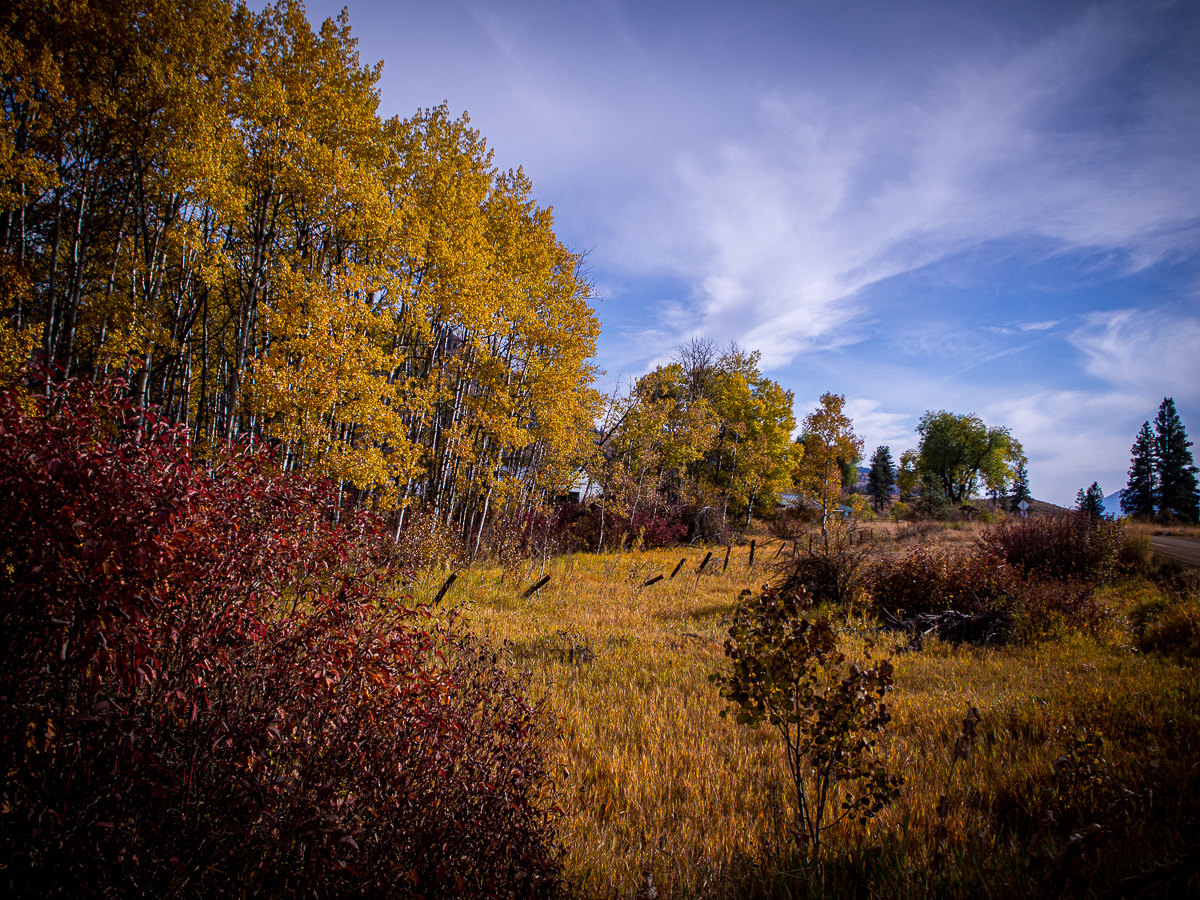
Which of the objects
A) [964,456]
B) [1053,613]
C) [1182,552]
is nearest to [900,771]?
[1053,613]

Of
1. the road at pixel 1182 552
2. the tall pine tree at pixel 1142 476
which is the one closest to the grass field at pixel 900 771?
the road at pixel 1182 552

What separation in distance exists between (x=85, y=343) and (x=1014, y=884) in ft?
55.6

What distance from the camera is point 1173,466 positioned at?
41250 mm

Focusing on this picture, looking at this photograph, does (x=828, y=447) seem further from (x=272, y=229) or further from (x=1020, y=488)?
(x=1020, y=488)

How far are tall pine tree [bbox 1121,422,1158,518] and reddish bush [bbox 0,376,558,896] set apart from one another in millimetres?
66317

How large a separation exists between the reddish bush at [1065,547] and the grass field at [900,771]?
4.21 m

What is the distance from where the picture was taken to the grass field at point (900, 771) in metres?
2.44

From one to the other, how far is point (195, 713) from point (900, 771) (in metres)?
4.41

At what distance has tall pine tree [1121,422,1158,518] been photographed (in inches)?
1756

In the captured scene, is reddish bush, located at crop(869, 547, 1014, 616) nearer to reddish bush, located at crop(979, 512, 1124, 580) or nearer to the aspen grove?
reddish bush, located at crop(979, 512, 1124, 580)

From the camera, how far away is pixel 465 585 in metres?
9.93

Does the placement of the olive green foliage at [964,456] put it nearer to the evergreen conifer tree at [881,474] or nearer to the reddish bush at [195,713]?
the evergreen conifer tree at [881,474]

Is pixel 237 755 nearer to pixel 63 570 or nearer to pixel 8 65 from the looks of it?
pixel 63 570

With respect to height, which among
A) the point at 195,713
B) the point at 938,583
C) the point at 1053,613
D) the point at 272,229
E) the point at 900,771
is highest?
the point at 272,229
